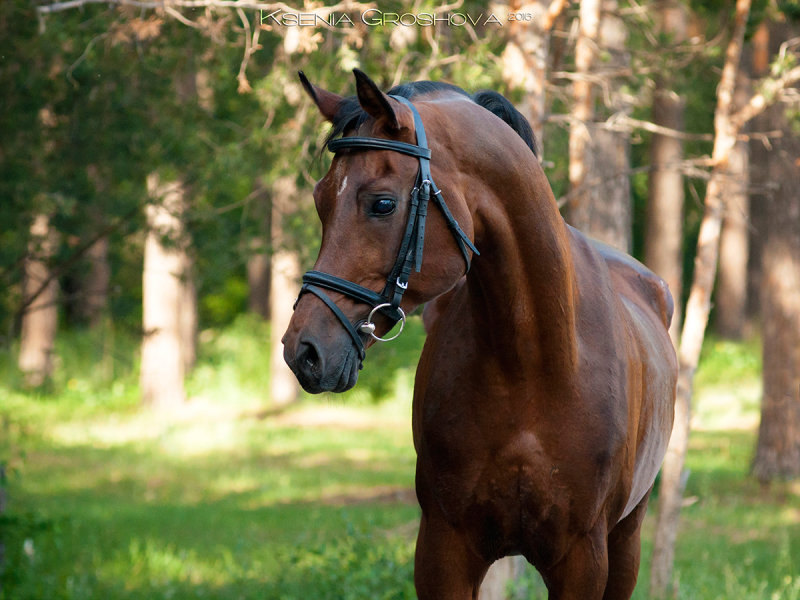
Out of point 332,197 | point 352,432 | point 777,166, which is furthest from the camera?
point 352,432

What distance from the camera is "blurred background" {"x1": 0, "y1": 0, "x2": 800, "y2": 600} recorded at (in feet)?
18.7

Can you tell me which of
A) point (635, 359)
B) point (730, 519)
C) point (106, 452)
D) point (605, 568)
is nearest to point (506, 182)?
point (635, 359)

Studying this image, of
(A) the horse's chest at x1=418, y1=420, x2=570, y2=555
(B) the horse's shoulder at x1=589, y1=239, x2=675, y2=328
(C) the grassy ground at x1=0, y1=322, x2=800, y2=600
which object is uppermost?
(B) the horse's shoulder at x1=589, y1=239, x2=675, y2=328

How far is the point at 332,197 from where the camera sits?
2523 millimetres

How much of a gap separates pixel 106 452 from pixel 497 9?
8.92 meters

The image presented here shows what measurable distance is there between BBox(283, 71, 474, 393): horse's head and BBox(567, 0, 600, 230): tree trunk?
3149 millimetres

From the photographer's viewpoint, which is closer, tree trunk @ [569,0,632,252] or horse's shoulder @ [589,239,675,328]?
horse's shoulder @ [589,239,675,328]

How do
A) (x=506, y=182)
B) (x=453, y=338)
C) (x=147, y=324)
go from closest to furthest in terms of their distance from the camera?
(x=506, y=182) < (x=453, y=338) < (x=147, y=324)

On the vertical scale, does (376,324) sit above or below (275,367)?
above

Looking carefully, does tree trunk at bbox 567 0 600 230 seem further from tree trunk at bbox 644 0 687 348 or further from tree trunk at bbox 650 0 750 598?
tree trunk at bbox 644 0 687 348

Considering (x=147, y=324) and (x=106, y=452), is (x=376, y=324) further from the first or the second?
(x=147, y=324)

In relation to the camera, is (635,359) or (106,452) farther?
(106,452)

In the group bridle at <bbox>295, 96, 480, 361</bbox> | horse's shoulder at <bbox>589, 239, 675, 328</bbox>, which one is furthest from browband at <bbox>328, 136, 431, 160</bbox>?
horse's shoulder at <bbox>589, 239, 675, 328</bbox>

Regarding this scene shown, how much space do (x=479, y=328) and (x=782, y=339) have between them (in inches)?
326
